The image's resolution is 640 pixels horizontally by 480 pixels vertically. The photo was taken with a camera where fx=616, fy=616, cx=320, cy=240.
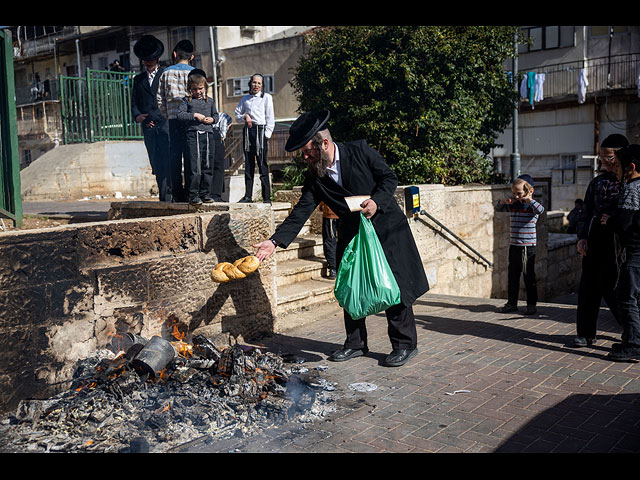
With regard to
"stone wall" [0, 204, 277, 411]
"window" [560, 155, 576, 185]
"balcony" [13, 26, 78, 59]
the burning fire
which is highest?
"balcony" [13, 26, 78, 59]

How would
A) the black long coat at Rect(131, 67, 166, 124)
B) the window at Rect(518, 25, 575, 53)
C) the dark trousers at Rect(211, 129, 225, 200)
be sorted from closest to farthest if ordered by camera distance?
1. the black long coat at Rect(131, 67, 166, 124)
2. the dark trousers at Rect(211, 129, 225, 200)
3. the window at Rect(518, 25, 575, 53)

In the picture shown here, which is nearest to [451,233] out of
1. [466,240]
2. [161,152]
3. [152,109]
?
[466,240]

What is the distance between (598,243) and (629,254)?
1.12ft

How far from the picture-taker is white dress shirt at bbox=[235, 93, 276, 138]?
9219 mm

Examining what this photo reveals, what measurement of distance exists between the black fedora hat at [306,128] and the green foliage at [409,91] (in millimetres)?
5599

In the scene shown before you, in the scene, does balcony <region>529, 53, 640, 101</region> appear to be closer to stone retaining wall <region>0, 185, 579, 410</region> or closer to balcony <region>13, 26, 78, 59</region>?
stone retaining wall <region>0, 185, 579, 410</region>

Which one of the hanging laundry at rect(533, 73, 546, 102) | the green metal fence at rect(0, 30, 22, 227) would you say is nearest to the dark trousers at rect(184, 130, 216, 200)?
the green metal fence at rect(0, 30, 22, 227)

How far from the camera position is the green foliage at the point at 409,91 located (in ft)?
34.8

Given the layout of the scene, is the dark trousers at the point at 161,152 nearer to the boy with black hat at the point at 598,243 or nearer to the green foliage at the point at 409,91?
the green foliage at the point at 409,91

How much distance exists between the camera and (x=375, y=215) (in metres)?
5.36

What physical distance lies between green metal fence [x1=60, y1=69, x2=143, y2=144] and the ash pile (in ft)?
34.9

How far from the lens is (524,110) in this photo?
26.0 m

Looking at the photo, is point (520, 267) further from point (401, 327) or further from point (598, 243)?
point (401, 327)
